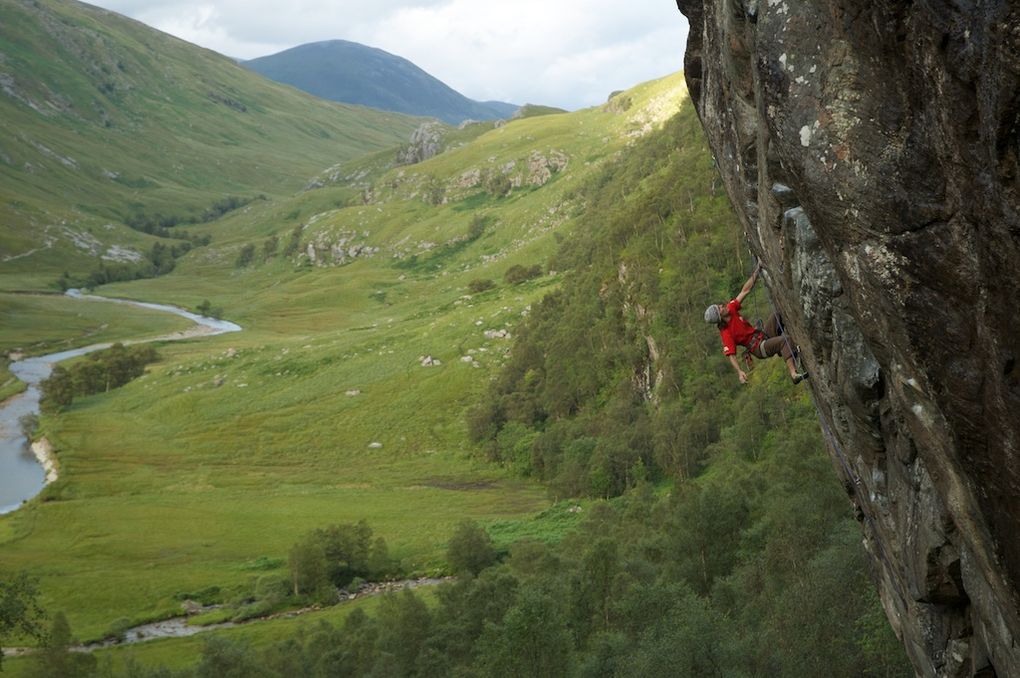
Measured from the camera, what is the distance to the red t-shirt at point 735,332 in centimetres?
2103

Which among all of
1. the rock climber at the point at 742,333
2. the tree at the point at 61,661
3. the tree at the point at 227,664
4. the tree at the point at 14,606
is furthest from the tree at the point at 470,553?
the rock climber at the point at 742,333

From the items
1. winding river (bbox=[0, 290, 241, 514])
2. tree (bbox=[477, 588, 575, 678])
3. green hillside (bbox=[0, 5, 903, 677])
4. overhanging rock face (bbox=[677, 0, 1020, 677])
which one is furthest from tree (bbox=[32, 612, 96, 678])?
overhanging rock face (bbox=[677, 0, 1020, 677])

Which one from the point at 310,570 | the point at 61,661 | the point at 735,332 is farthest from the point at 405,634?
the point at 735,332

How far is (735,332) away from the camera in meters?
21.1

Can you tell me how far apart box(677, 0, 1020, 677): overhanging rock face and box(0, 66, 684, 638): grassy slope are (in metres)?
69.5

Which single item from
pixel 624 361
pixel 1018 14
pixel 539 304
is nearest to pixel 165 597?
pixel 624 361

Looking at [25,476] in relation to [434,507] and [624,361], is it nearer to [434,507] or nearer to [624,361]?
[434,507]

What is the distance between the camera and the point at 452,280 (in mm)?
185000

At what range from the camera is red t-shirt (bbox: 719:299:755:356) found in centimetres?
2103

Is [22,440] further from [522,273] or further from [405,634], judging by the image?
[405,634]

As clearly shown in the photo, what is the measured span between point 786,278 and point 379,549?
72.8 metres

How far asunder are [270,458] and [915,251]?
117m

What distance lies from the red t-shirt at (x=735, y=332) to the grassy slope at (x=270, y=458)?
6363 centimetres

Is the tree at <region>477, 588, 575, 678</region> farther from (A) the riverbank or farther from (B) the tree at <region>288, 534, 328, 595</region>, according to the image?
(A) the riverbank
